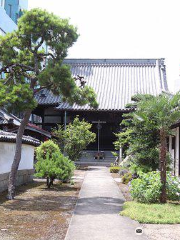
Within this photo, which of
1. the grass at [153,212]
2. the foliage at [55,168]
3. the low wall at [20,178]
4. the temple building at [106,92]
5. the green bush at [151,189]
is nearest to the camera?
the grass at [153,212]

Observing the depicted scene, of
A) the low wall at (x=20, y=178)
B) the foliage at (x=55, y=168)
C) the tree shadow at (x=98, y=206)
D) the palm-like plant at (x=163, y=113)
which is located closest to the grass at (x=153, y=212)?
the tree shadow at (x=98, y=206)

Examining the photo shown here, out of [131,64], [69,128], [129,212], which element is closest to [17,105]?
[129,212]

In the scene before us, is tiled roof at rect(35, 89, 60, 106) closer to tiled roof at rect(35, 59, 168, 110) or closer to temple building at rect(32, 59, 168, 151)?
temple building at rect(32, 59, 168, 151)

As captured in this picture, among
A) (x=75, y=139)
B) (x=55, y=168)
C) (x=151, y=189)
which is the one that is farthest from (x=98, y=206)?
(x=75, y=139)

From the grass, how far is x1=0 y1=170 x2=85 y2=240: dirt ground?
151 centimetres

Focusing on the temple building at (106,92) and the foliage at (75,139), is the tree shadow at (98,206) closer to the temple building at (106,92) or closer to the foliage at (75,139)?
the foliage at (75,139)

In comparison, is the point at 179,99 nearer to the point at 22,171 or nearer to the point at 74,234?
the point at 74,234

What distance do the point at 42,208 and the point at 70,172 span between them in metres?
4.76

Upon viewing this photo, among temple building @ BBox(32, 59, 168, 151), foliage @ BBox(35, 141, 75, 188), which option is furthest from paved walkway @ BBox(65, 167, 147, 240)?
temple building @ BBox(32, 59, 168, 151)

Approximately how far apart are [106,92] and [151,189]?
23.4m

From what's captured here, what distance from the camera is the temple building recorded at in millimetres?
29578

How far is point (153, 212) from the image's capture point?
318 inches

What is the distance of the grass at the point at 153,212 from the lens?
24.1 ft

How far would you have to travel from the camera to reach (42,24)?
1041cm
